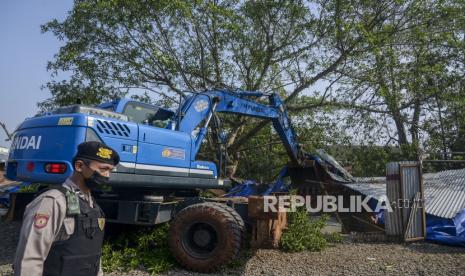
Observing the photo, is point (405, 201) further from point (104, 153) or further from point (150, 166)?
point (104, 153)

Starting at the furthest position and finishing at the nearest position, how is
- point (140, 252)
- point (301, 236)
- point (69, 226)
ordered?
point (301, 236), point (140, 252), point (69, 226)

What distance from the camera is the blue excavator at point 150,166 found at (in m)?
5.98

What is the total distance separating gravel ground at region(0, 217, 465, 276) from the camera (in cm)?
639

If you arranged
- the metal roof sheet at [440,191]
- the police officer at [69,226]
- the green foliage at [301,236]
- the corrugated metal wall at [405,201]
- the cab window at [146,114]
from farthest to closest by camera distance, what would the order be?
the metal roof sheet at [440,191]
the corrugated metal wall at [405,201]
the green foliage at [301,236]
the cab window at [146,114]
the police officer at [69,226]

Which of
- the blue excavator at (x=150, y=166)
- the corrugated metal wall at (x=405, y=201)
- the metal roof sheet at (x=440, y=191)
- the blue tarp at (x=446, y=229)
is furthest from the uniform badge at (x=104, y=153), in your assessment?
the metal roof sheet at (x=440, y=191)

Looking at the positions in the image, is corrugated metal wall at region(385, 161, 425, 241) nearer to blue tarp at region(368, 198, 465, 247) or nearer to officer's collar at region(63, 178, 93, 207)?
blue tarp at region(368, 198, 465, 247)

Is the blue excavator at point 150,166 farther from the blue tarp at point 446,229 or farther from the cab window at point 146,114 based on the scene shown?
the blue tarp at point 446,229

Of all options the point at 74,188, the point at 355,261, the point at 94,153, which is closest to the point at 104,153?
the point at 94,153

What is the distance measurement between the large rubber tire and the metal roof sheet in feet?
15.2

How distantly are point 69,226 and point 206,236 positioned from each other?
169 inches

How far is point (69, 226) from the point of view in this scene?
245 centimetres

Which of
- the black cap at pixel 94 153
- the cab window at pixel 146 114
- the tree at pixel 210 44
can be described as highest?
the tree at pixel 210 44

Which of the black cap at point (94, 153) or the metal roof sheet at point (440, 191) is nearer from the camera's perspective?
the black cap at point (94, 153)

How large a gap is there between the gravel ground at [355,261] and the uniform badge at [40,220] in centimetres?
429
